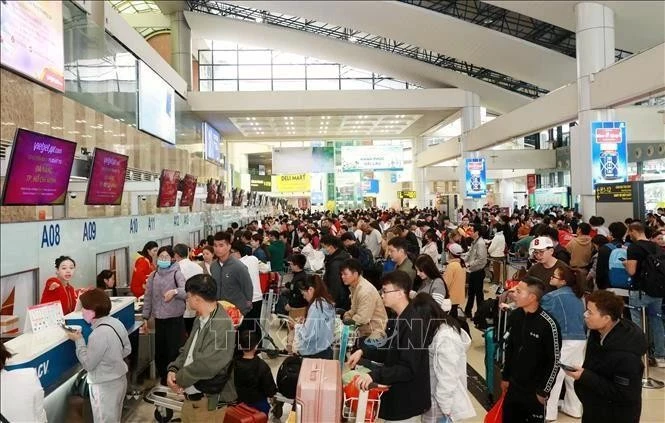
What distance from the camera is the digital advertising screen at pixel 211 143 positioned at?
24.0 metres

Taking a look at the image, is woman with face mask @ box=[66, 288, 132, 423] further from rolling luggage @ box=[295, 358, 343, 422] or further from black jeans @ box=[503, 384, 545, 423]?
black jeans @ box=[503, 384, 545, 423]

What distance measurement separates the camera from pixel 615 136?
39.5 ft

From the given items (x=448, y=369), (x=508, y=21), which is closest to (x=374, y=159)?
(x=508, y=21)

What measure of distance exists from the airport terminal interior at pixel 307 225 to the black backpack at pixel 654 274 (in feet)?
0.11

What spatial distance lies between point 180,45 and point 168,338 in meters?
18.2

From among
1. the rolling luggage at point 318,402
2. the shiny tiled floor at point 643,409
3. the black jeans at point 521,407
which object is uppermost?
the rolling luggage at point 318,402

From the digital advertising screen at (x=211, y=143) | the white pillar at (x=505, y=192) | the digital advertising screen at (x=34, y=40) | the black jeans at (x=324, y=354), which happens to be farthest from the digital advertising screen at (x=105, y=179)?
the white pillar at (x=505, y=192)

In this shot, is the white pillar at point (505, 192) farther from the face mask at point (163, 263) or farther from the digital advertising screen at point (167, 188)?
the face mask at point (163, 263)

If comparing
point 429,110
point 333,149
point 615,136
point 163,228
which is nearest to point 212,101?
point 333,149

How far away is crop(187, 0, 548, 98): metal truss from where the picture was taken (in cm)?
2280

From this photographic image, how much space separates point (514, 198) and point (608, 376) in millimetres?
34088

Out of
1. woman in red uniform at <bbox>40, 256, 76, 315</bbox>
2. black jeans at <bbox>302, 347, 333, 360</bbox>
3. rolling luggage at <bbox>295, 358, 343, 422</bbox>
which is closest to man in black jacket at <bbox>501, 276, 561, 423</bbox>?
rolling luggage at <bbox>295, 358, 343, 422</bbox>

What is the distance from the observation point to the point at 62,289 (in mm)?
5703

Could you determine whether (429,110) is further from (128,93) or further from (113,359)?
(113,359)
